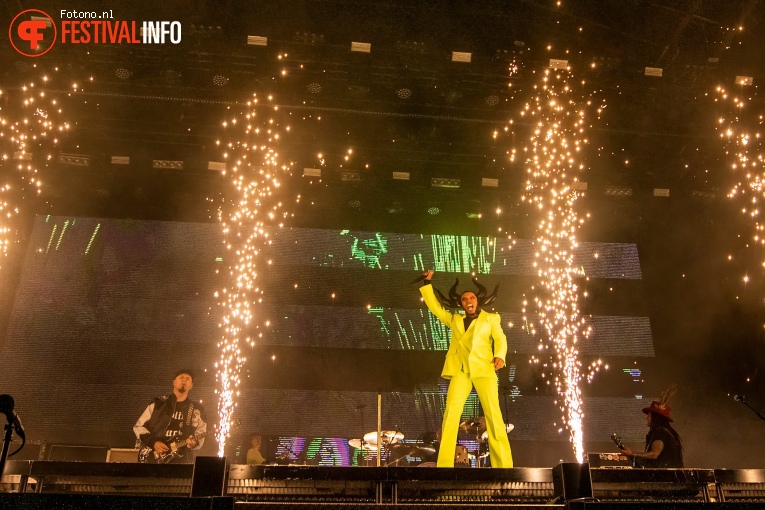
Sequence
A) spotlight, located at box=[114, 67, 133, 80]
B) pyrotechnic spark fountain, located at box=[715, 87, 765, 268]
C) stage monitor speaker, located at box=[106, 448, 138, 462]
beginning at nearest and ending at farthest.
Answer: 1. stage monitor speaker, located at box=[106, 448, 138, 462]
2. spotlight, located at box=[114, 67, 133, 80]
3. pyrotechnic spark fountain, located at box=[715, 87, 765, 268]

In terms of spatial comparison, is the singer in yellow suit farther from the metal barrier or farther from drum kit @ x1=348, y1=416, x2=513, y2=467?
drum kit @ x1=348, y1=416, x2=513, y2=467

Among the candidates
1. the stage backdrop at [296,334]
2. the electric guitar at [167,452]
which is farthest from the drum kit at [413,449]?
the electric guitar at [167,452]

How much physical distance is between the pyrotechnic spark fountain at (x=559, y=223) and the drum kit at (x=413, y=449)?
1.40 metres

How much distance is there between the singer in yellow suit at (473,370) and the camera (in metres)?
5.05

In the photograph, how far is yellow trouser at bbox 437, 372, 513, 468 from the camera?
5.00 metres

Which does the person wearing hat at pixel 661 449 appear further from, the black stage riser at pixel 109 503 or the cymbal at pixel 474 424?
the black stage riser at pixel 109 503

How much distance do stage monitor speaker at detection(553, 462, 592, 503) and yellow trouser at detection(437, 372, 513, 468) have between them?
6.43 ft

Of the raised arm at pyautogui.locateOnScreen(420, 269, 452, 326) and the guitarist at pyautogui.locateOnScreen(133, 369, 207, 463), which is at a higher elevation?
the raised arm at pyautogui.locateOnScreen(420, 269, 452, 326)

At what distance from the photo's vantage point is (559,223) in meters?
9.45

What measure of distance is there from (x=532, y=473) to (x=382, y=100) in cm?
556

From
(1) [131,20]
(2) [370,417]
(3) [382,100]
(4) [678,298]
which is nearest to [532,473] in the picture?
(2) [370,417]

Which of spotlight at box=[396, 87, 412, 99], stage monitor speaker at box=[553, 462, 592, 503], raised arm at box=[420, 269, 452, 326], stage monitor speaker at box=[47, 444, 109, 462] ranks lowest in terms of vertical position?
stage monitor speaker at box=[553, 462, 592, 503]

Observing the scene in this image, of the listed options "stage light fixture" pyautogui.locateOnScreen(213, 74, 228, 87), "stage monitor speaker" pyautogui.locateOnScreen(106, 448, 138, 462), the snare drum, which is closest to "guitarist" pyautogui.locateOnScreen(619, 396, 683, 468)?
the snare drum

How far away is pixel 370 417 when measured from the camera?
8.12 meters
